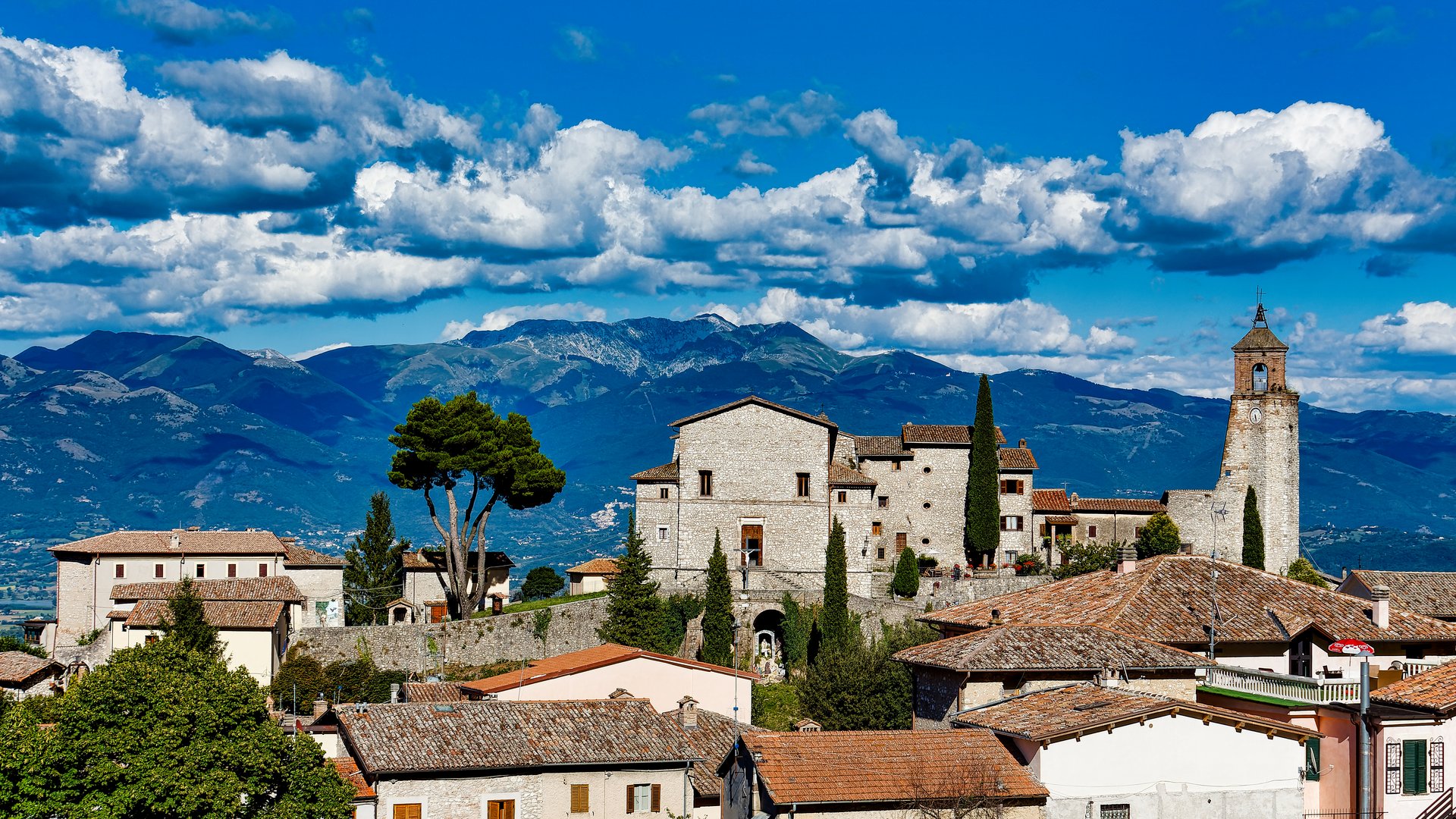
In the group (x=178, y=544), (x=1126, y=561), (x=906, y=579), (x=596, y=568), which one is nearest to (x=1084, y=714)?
(x=1126, y=561)

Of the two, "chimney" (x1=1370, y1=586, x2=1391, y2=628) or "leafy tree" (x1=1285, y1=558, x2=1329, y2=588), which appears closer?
"chimney" (x1=1370, y1=586, x2=1391, y2=628)

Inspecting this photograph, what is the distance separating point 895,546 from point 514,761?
1538 inches

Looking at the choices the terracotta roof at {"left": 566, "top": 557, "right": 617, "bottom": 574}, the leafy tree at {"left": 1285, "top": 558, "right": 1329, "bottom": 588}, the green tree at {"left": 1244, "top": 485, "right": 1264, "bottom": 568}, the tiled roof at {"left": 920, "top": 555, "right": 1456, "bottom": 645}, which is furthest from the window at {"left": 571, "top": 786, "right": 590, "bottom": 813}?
the green tree at {"left": 1244, "top": 485, "right": 1264, "bottom": 568}

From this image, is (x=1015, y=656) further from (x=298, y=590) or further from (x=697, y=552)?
(x=298, y=590)

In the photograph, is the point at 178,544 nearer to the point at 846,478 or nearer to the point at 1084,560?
the point at 846,478

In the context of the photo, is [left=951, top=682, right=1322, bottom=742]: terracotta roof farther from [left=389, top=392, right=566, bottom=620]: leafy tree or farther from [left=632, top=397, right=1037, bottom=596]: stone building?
[left=389, top=392, right=566, bottom=620]: leafy tree

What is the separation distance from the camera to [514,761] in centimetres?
3209

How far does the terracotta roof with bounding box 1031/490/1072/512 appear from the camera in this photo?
244 ft

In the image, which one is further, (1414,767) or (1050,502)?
(1050,502)

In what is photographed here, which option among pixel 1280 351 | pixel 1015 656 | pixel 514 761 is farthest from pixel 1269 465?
pixel 514 761

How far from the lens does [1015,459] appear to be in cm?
7075

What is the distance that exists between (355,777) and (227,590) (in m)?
31.6

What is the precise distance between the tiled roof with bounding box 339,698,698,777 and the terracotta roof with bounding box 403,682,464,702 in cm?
727

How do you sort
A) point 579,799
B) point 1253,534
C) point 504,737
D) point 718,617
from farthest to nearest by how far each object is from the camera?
1. point 1253,534
2. point 718,617
3. point 504,737
4. point 579,799
